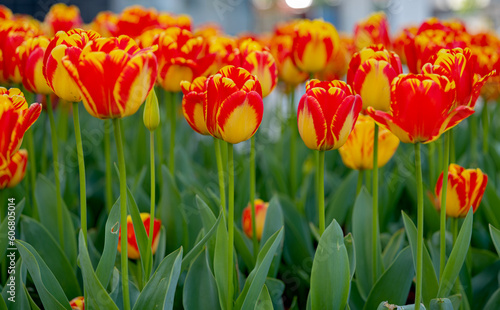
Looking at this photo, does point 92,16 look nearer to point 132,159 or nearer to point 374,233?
point 132,159

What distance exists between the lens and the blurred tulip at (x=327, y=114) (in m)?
0.67

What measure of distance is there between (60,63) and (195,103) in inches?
7.0

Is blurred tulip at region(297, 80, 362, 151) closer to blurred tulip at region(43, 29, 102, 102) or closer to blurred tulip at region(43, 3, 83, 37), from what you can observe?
blurred tulip at region(43, 29, 102, 102)

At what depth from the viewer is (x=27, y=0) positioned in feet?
15.9

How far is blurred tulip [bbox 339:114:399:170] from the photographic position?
94 centimetres

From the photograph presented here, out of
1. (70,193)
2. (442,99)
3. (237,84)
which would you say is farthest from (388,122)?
(70,193)

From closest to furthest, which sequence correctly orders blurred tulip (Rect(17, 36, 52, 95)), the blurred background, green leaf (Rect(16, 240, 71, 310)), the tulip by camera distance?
green leaf (Rect(16, 240, 71, 310)) → blurred tulip (Rect(17, 36, 52, 95)) → the tulip → the blurred background

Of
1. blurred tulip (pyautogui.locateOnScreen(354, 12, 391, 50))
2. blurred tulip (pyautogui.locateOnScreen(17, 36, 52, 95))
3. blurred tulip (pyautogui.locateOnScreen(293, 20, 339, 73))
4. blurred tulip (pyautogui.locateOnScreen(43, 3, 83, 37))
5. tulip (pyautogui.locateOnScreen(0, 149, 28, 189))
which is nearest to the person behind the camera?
blurred tulip (pyautogui.locateOnScreen(17, 36, 52, 95))

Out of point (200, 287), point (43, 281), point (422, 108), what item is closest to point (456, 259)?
point (422, 108)

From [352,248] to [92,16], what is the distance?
4.78 meters

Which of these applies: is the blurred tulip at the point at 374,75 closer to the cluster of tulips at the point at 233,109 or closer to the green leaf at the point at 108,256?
the cluster of tulips at the point at 233,109

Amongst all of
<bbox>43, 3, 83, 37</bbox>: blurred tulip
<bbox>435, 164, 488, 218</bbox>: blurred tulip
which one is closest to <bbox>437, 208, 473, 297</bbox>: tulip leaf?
<bbox>435, 164, 488, 218</bbox>: blurred tulip

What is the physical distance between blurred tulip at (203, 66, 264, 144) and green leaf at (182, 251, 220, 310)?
0.22 metres

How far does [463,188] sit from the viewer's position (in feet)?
2.77
